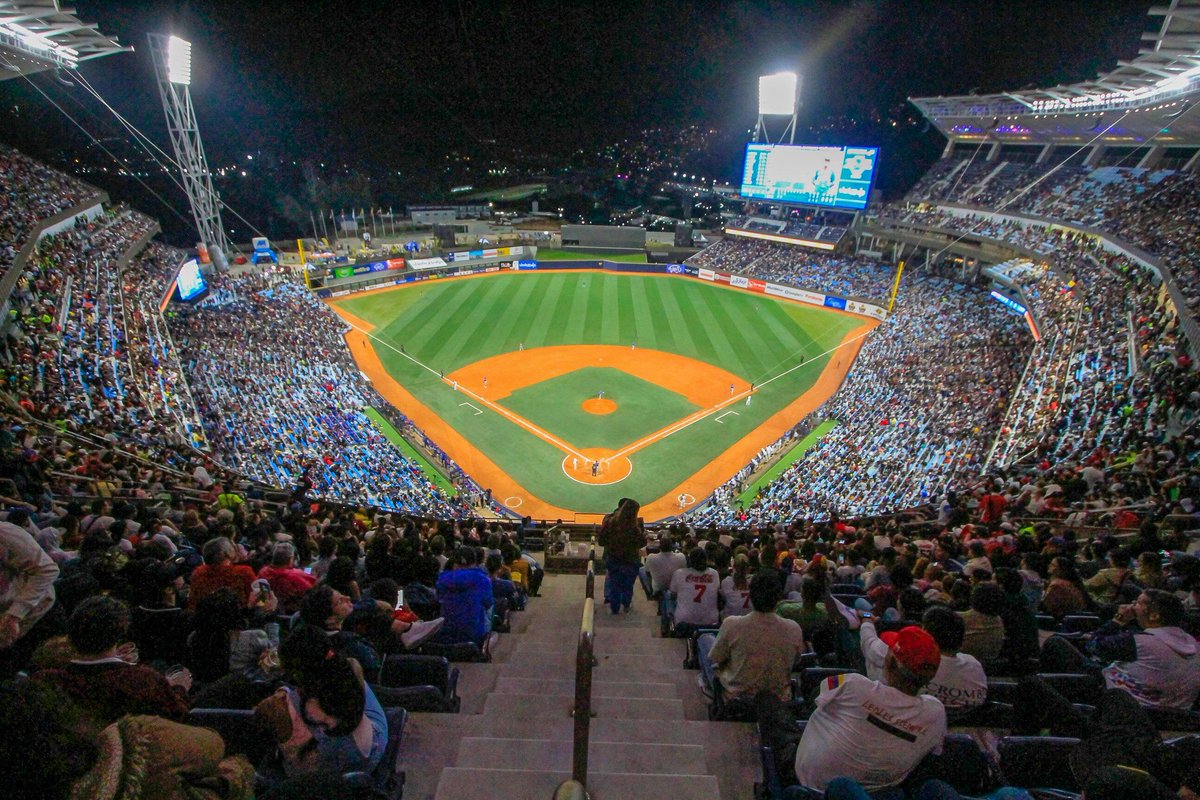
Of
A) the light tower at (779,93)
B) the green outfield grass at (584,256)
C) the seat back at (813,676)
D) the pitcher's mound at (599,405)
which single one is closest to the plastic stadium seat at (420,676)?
the seat back at (813,676)

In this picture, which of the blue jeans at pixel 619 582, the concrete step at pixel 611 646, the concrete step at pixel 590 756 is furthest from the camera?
the blue jeans at pixel 619 582

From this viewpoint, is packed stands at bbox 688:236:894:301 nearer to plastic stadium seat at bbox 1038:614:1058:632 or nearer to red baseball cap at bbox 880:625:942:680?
plastic stadium seat at bbox 1038:614:1058:632

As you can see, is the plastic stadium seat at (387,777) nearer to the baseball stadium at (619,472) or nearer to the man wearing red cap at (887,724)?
the baseball stadium at (619,472)

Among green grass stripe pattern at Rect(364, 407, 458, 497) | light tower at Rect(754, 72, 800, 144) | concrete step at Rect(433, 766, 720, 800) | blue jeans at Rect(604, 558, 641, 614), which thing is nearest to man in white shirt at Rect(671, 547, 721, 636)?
blue jeans at Rect(604, 558, 641, 614)

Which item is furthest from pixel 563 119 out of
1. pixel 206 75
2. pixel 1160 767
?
pixel 1160 767

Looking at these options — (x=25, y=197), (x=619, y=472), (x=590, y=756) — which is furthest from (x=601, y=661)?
(x=25, y=197)

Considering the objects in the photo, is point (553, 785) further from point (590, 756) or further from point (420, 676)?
point (420, 676)

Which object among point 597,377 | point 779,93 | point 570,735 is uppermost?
point 779,93
